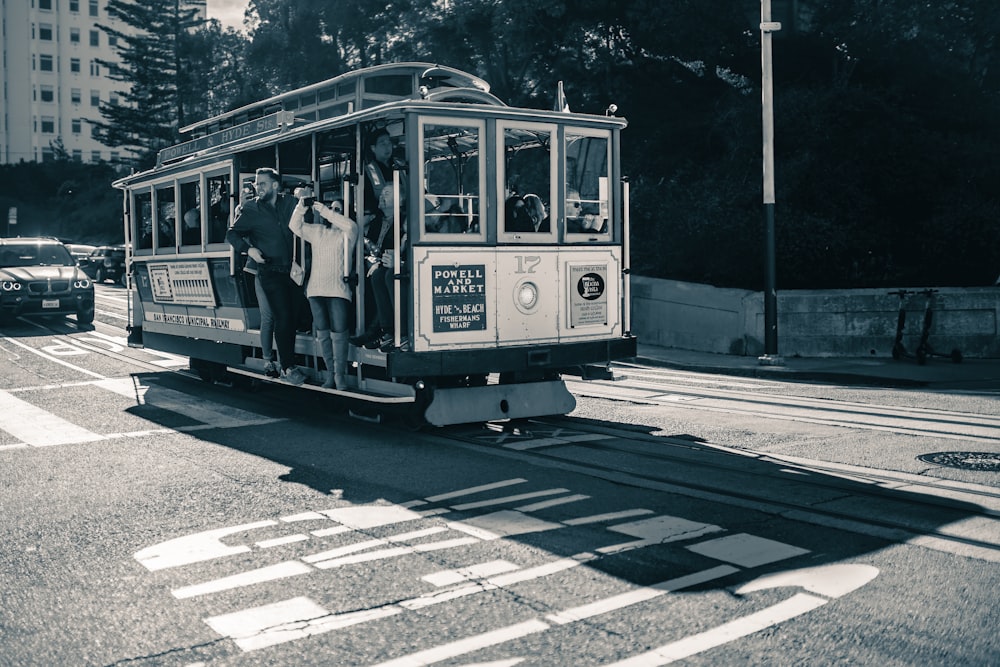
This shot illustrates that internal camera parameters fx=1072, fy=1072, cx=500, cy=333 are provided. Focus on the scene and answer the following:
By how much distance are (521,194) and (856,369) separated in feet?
24.8

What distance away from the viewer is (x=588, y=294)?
10234 mm

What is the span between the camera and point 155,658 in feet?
14.4

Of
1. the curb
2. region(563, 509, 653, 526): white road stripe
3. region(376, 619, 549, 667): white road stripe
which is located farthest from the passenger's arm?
region(376, 619, 549, 667): white road stripe

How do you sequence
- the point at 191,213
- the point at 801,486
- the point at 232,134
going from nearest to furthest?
the point at 801,486 → the point at 232,134 → the point at 191,213

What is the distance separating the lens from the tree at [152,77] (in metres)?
68.4

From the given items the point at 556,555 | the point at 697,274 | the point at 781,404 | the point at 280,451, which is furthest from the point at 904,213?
the point at 556,555

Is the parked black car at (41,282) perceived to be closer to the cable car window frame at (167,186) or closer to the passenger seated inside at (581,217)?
the cable car window frame at (167,186)

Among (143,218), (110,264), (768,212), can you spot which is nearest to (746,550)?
(768,212)

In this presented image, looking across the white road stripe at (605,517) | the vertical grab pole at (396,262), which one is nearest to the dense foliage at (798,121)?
the vertical grab pole at (396,262)

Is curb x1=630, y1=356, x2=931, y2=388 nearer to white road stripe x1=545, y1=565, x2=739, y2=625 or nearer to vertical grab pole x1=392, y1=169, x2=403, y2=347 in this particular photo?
vertical grab pole x1=392, y1=169, x2=403, y2=347

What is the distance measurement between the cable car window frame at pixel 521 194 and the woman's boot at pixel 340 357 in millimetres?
1800

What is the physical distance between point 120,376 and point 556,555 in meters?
10.8

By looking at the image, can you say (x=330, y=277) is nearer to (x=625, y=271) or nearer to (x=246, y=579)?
(x=625, y=271)

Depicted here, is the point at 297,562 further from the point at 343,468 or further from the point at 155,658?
the point at 343,468
